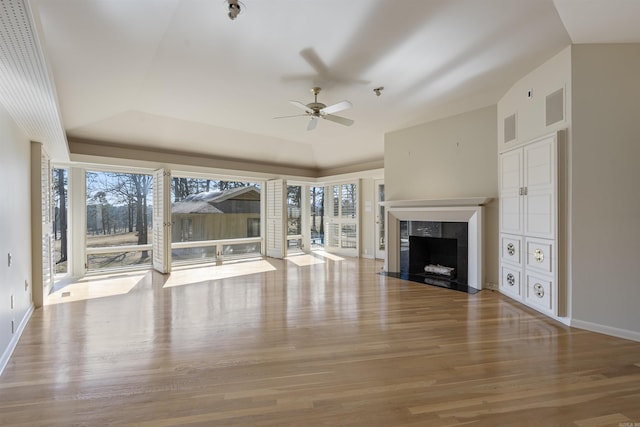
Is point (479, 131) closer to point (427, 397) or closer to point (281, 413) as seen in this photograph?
point (427, 397)

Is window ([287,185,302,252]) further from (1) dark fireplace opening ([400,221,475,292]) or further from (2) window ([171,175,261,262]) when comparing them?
(1) dark fireplace opening ([400,221,475,292])

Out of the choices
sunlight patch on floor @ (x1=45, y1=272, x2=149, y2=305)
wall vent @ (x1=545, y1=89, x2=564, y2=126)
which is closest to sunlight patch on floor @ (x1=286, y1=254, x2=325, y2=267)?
sunlight patch on floor @ (x1=45, y1=272, x2=149, y2=305)

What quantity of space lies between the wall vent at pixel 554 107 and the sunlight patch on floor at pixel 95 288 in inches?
247

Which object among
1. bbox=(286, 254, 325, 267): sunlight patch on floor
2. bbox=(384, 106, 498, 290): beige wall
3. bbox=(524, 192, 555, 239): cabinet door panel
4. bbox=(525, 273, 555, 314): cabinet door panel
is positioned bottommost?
bbox=(286, 254, 325, 267): sunlight patch on floor

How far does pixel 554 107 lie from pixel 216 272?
19.9ft

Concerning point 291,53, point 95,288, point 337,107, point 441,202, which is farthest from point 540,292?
point 95,288

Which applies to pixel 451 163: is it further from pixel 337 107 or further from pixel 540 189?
pixel 337 107

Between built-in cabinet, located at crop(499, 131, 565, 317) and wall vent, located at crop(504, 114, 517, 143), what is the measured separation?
20cm

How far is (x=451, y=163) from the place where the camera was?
209 inches

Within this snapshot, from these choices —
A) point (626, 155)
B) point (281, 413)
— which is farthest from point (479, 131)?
point (281, 413)

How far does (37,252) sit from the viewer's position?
4000mm

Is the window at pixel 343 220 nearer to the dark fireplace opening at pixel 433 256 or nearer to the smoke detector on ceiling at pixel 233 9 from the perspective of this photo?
the dark fireplace opening at pixel 433 256

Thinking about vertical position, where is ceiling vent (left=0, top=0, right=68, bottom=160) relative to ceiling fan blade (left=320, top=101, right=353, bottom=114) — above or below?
below

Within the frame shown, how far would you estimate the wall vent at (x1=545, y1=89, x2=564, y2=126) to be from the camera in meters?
3.38
